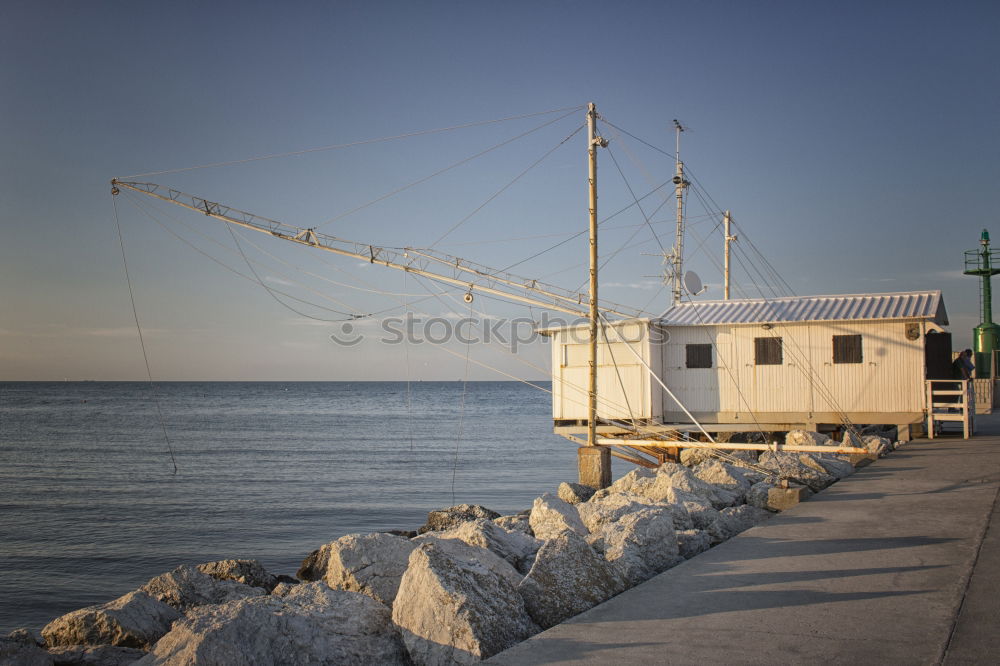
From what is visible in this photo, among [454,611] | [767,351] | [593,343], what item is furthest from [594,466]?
[454,611]

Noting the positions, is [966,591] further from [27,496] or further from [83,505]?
[27,496]

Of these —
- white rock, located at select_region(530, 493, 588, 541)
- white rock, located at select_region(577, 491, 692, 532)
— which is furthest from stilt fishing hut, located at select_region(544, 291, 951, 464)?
white rock, located at select_region(530, 493, 588, 541)

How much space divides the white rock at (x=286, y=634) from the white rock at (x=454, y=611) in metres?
0.21

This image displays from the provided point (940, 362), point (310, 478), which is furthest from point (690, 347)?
point (310, 478)

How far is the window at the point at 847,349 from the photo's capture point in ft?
71.3

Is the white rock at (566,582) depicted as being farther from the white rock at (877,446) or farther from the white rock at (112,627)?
the white rock at (877,446)

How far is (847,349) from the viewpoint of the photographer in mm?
21844

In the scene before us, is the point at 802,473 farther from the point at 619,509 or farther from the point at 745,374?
the point at 745,374

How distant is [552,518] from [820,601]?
4.48m

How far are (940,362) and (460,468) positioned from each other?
17833 millimetres

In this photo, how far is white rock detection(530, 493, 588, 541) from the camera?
9.48 metres

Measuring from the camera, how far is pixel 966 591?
5.85 meters

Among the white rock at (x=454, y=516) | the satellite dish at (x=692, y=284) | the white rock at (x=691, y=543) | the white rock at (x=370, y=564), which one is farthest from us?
the satellite dish at (x=692, y=284)

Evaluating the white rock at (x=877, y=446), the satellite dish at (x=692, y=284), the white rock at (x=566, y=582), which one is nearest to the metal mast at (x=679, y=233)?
the satellite dish at (x=692, y=284)
